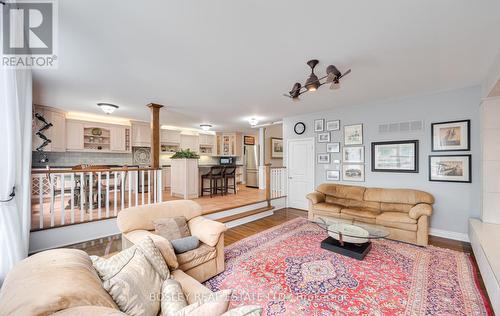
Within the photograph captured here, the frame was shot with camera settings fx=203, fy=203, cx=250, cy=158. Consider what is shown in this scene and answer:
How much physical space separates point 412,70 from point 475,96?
1608mm

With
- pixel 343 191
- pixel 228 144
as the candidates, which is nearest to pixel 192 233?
pixel 343 191

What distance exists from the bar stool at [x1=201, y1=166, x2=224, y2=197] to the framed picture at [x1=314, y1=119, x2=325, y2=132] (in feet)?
9.78

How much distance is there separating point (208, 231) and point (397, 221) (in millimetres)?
3102

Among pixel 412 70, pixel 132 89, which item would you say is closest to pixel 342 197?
pixel 412 70

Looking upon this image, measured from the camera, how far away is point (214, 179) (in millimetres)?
6168

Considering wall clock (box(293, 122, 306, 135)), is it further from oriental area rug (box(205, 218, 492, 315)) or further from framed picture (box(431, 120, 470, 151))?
oriental area rug (box(205, 218, 492, 315))

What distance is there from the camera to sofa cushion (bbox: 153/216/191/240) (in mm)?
2298

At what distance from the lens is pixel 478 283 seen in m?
2.28

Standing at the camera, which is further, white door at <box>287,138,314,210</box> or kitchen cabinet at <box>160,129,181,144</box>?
kitchen cabinet at <box>160,129,181,144</box>

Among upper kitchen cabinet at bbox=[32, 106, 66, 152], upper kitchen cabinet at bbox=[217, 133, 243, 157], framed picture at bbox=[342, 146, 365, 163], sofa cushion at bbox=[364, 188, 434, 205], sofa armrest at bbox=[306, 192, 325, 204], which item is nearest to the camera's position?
sofa cushion at bbox=[364, 188, 434, 205]

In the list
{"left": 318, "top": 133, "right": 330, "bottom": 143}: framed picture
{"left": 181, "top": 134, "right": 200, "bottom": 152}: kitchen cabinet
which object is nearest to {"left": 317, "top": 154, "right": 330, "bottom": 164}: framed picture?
{"left": 318, "top": 133, "right": 330, "bottom": 143}: framed picture

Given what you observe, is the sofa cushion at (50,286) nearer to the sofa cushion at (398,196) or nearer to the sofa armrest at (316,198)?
the sofa armrest at (316,198)

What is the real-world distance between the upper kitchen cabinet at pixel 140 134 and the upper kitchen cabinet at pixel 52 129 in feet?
5.48

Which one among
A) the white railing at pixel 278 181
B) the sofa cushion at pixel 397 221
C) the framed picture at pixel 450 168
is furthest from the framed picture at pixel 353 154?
the white railing at pixel 278 181
